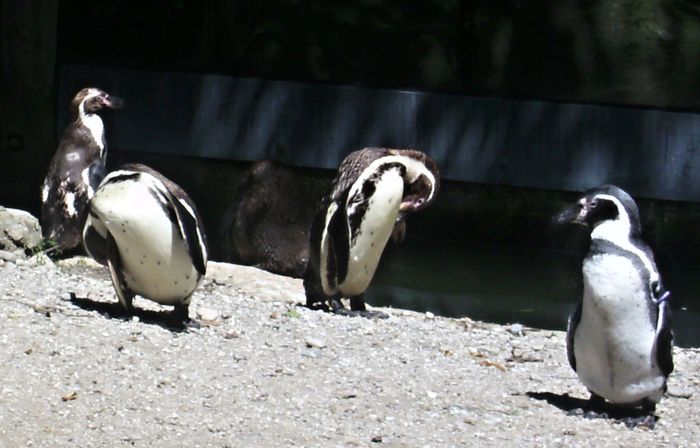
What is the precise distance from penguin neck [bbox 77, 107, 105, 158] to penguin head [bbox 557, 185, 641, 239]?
5784 mm

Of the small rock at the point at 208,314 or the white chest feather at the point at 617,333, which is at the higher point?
the white chest feather at the point at 617,333

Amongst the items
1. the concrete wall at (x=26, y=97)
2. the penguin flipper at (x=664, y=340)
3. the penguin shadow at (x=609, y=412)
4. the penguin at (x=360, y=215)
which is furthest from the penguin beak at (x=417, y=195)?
the concrete wall at (x=26, y=97)

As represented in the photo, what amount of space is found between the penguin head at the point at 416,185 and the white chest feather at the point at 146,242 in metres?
2.02

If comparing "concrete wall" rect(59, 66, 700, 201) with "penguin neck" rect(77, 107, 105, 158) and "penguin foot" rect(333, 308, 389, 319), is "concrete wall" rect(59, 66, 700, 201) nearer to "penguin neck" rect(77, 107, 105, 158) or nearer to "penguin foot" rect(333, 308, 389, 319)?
"penguin neck" rect(77, 107, 105, 158)

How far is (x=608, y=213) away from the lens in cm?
700

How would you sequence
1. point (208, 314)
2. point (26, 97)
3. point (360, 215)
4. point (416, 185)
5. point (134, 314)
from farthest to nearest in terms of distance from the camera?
point (26, 97) < point (416, 185) < point (360, 215) < point (208, 314) < point (134, 314)

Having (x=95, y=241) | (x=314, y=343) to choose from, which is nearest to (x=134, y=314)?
(x=95, y=241)

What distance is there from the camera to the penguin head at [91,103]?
39.9ft

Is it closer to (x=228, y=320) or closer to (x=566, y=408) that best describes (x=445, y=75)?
(x=228, y=320)

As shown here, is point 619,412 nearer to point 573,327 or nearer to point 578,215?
point 573,327

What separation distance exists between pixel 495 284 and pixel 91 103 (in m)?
3.70

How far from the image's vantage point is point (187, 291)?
27.2ft

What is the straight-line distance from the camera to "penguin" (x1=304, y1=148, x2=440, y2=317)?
9.52 meters

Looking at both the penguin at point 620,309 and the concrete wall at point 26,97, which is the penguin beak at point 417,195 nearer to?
the penguin at point 620,309
